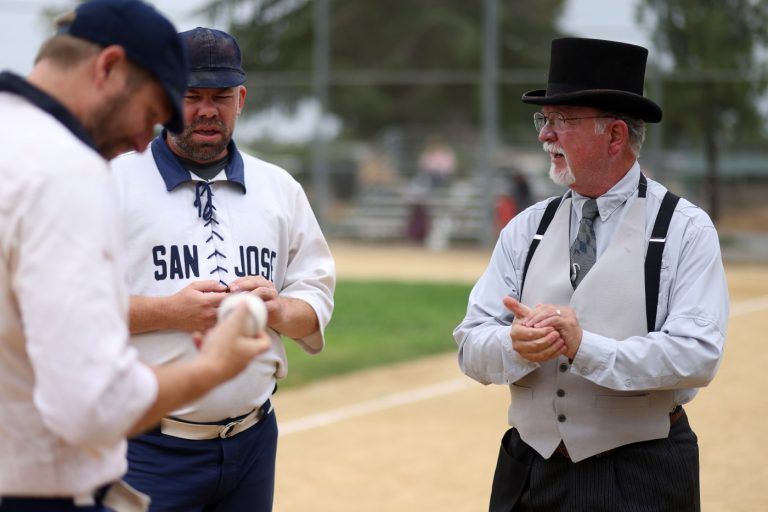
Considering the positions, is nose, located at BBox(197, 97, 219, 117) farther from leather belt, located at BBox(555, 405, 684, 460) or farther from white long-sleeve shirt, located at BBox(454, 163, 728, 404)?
leather belt, located at BBox(555, 405, 684, 460)

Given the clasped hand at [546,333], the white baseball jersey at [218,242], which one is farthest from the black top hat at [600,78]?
the white baseball jersey at [218,242]

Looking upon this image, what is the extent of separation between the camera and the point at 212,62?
3.88 metres

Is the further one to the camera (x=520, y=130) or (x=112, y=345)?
(x=520, y=130)

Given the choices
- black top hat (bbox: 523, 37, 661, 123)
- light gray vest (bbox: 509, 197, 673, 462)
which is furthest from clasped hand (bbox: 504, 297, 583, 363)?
black top hat (bbox: 523, 37, 661, 123)

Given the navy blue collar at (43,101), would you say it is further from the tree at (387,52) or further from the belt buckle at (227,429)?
the tree at (387,52)

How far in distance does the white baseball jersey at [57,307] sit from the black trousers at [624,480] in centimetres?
185

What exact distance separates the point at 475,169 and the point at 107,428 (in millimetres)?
24589

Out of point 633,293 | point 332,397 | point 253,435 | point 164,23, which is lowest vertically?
point 332,397

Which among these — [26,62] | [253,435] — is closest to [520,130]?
[26,62]

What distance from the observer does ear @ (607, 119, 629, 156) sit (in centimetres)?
376

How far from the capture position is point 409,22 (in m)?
33.7

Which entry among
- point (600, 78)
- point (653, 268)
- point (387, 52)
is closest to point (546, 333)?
point (653, 268)

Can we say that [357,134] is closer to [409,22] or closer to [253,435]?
[409,22]

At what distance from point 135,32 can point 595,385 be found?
199 centimetres
